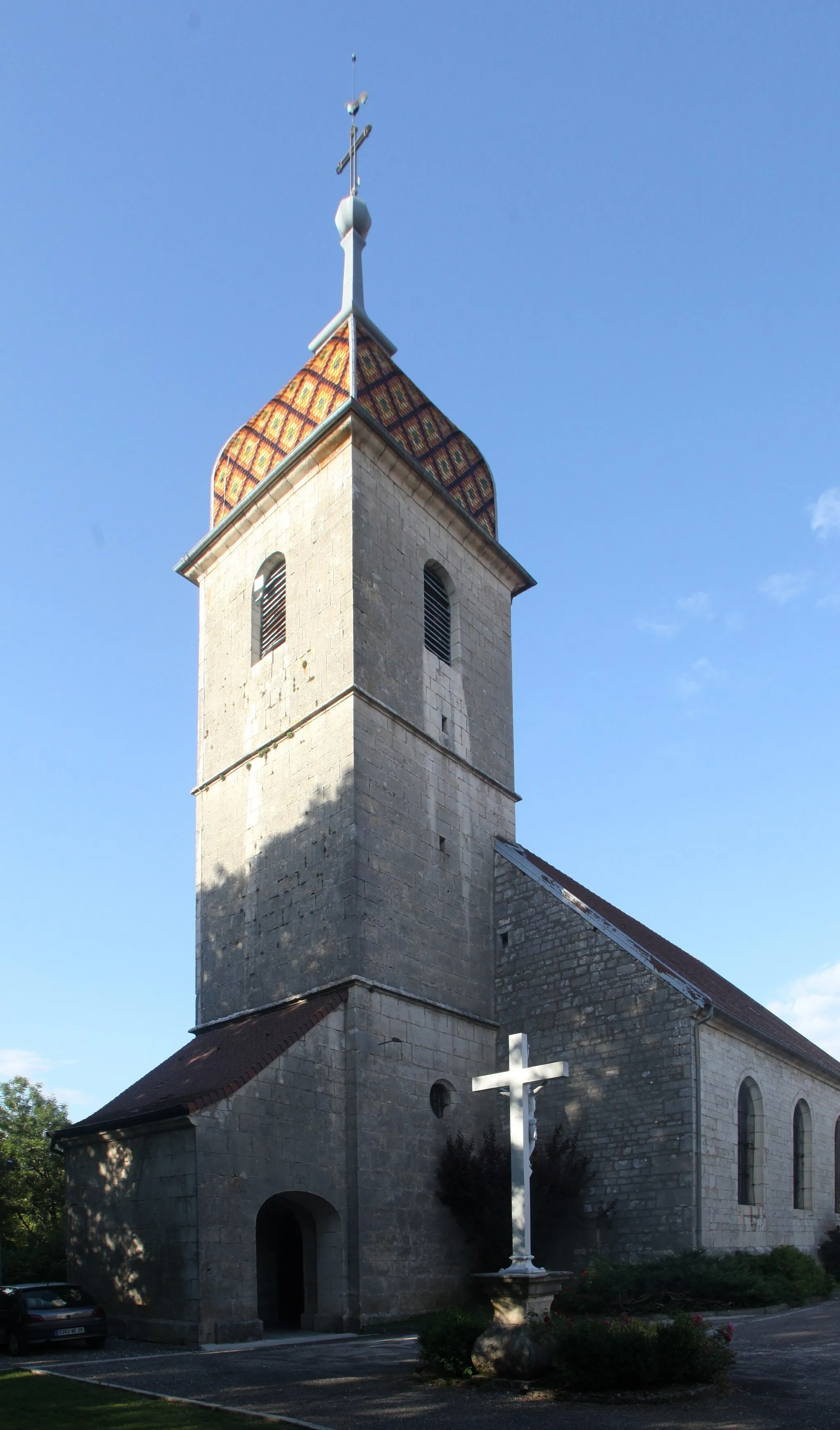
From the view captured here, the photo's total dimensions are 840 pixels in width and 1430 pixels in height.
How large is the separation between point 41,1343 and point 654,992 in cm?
1009

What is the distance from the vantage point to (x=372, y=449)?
2145 centimetres

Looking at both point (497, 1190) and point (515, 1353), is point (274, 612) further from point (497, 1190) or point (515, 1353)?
point (515, 1353)

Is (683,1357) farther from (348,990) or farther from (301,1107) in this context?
(348,990)

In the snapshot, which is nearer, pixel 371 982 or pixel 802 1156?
pixel 371 982

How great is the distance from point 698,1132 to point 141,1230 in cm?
842

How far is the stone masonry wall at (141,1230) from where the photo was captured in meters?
14.5

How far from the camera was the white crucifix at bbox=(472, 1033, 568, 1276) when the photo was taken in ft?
36.3

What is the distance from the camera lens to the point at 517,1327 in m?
9.94

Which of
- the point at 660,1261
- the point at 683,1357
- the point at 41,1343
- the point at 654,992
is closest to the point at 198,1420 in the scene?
the point at 683,1357

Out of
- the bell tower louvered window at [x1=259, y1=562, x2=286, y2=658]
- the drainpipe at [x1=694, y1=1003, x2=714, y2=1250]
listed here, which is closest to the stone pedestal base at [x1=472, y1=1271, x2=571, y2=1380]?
the drainpipe at [x1=694, y1=1003, x2=714, y2=1250]

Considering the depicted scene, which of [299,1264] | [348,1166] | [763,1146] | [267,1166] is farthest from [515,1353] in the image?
[763,1146]

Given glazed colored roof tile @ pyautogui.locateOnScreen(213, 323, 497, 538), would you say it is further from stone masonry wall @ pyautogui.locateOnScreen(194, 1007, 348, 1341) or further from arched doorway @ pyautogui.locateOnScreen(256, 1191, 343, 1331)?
arched doorway @ pyautogui.locateOnScreen(256, 1191, 343, 1331)

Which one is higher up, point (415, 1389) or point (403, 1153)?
point (403, 1153)

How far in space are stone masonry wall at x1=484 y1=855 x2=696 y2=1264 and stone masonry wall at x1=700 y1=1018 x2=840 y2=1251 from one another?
45cm
